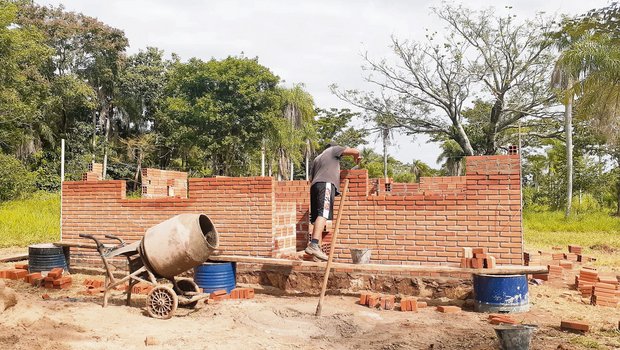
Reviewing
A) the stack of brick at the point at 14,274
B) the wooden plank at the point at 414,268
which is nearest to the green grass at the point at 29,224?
the stack of brick at the point at 14,274

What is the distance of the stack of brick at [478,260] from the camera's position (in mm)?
6219

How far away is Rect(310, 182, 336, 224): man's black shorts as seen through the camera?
22.9 ft

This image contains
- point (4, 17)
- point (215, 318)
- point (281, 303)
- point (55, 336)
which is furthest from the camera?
point (4, 17)

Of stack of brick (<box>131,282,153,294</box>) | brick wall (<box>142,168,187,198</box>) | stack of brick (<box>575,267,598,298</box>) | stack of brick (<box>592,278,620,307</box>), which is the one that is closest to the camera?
stack of brick (<box>592,278,620,307</box>)

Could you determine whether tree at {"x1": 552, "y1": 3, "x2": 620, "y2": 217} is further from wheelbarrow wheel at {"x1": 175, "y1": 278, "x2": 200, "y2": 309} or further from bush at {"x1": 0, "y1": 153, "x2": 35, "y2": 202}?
bush at {"x1": 0, "y1": 153, "x2": 35, "y2": 202}

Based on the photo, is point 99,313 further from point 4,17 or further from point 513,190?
point 4,17

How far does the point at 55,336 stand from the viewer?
15.5 feet

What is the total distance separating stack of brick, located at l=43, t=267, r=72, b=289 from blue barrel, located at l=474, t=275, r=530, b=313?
19.5 feet

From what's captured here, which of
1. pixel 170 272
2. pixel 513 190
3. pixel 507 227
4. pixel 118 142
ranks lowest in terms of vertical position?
pixel 170 272

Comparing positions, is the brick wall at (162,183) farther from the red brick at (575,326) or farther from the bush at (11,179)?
the bush at (11,179)

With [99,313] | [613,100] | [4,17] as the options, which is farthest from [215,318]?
[4,17]

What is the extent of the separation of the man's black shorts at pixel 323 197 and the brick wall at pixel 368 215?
0.39m

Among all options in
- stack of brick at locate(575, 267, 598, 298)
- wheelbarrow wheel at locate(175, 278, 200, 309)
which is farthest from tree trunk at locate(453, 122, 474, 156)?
wheelbarrow wheel at locate(175, 278, 200, 309)

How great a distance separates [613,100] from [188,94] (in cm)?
2288
